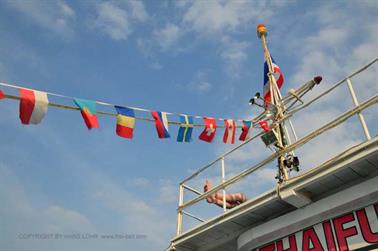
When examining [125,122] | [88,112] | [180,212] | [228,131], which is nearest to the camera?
[88,112]

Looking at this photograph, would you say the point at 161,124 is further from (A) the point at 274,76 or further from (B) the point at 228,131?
(A) the point at 274,76

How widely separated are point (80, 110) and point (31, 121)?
116cm

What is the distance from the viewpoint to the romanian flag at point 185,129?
10969 millimetres

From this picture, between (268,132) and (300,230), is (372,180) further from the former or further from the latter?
(268,132)

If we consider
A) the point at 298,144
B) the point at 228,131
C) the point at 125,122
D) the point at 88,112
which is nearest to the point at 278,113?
the point at 228,131

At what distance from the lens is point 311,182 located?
813 centimetres

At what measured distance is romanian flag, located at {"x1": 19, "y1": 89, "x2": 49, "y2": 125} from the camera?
7902 millimetres

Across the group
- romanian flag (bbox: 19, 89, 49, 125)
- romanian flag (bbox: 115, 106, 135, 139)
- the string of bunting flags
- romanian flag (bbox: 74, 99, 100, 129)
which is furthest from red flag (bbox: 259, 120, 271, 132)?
romanian flag (bbox: 19, 89, 49, 125)

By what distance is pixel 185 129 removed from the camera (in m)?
11.1

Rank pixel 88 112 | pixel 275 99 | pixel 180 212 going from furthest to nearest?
pixel 275 99
pixel 180 212
pixel 88 112

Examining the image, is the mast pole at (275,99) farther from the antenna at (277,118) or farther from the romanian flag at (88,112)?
the romanian flag at (88,112)

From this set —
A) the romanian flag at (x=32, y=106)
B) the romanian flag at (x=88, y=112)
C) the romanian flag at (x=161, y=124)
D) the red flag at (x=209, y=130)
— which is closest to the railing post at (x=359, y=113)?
the red flag at (x=209, y=130)

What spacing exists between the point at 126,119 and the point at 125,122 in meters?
0.09

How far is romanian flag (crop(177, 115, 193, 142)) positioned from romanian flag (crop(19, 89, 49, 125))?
4022 millimetres
